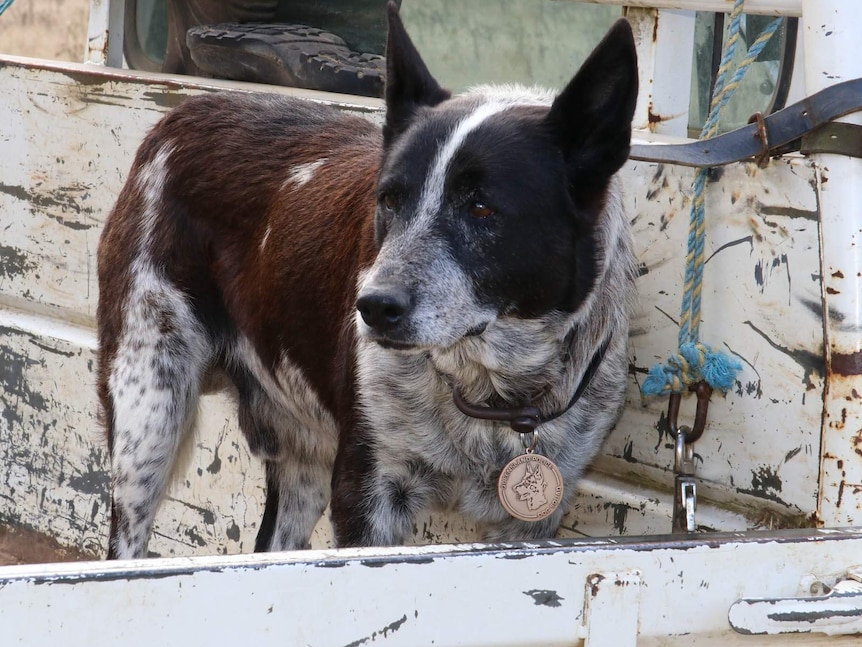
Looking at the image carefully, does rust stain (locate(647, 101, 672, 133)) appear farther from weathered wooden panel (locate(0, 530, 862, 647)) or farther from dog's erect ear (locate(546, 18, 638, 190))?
weathered wooden panel (locate(0, 530, 862, 647))

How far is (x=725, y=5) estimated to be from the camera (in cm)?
268

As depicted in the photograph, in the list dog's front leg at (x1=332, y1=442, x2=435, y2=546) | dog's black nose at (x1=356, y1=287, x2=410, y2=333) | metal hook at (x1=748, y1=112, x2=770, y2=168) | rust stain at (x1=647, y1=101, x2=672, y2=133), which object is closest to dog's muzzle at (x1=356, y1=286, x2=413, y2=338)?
dog's black nose at (x1=356, y1=287, x2=410, y2=333)

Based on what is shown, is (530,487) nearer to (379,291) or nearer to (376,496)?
(376,496)

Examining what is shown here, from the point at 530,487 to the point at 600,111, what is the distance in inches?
32.4

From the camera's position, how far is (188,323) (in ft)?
10.5

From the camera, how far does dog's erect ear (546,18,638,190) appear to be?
2.26 m

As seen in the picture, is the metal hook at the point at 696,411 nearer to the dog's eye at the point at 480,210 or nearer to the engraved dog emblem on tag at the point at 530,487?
the engraved dog emblem on tag at the point at 530,487

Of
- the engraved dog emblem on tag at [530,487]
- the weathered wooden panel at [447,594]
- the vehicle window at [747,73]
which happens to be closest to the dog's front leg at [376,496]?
the engraved dog emblem on tag at [530,487]

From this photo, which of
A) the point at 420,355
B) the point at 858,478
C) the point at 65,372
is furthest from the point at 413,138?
the point at 65,372

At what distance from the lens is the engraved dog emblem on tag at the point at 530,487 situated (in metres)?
2.53

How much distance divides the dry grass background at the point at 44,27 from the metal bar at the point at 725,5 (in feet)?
36.5

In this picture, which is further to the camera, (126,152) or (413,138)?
(126,152)

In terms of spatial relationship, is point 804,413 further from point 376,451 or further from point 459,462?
point 376,451

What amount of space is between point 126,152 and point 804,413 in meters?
Answer: 2.29
